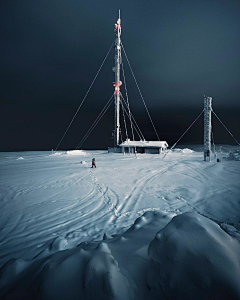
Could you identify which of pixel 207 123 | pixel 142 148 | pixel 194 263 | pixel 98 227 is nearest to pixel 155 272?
pixel 194 263

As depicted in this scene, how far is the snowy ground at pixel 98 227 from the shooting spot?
1603mm

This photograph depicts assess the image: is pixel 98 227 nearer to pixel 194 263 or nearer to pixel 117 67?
pixel 194 263

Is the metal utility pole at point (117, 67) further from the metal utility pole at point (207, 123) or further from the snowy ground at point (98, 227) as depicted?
the snowy ground at point (98, 227)

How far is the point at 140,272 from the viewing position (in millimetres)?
1794

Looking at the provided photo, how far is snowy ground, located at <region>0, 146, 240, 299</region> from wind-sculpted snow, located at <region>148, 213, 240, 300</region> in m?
0.02

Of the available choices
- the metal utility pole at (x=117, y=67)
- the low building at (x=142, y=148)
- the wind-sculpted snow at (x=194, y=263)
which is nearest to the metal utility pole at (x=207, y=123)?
the low building at (x=142, y=148)

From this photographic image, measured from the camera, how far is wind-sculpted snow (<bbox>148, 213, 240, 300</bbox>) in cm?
142

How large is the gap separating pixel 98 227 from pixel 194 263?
9.25 feet

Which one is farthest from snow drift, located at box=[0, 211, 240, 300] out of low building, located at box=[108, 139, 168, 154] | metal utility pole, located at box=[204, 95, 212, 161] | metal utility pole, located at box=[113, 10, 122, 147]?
metal utility pole, located at box=[113, 10, 122, 147]

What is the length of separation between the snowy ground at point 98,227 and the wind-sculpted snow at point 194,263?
0.06 feet

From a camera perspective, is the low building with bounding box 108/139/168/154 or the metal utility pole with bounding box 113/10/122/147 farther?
the low building with bounding box 108/139/168/154

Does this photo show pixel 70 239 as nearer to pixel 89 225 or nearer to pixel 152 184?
pixel 89 225

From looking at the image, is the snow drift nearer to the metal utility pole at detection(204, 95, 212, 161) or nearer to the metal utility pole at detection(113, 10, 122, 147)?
the metal utility pole at detection(204, 95, 212, 161)

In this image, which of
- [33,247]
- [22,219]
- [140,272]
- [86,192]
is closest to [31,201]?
[22,219]
